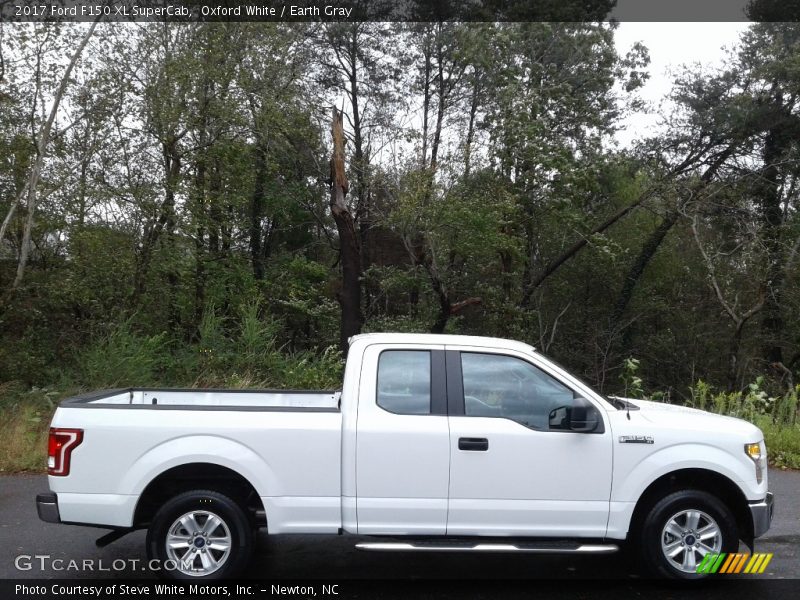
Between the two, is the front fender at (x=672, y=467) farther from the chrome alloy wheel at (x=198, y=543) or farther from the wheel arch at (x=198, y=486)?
the chrome alloy wheel at (x=198, y=543)

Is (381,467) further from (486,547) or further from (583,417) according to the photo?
(583,417)

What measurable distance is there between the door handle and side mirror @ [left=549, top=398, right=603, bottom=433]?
0.50 metres

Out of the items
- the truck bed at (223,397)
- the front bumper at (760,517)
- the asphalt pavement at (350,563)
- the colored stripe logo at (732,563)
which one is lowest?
the asphalt pavement at (350,563)

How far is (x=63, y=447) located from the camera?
16.8ft

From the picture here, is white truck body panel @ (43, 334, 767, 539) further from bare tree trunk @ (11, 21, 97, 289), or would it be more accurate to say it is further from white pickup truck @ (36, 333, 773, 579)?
bare tree trunk @ (11, 21, 97, 289)

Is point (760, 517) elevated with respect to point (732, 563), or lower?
elevated

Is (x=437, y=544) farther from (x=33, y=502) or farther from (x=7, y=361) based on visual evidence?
(x=7, y=361)

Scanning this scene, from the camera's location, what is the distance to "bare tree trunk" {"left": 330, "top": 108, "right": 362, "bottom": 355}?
1767 centimetres

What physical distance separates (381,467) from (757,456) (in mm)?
2723

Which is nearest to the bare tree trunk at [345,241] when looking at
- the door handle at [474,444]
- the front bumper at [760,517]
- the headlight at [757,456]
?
the door handle at [474,444]

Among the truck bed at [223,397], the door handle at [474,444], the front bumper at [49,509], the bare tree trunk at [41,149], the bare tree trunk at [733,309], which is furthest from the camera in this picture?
the bare tree trunk at [733,309]

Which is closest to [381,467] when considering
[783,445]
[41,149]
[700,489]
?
[700,489]

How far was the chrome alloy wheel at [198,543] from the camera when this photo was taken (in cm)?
518

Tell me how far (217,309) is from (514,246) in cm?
810
